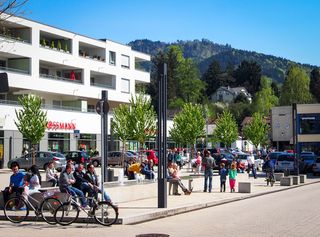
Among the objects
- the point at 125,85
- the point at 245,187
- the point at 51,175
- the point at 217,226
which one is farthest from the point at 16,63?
the point at 217,226

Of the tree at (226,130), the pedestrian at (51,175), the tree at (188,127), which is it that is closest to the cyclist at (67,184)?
the pedestrian at (51,175)

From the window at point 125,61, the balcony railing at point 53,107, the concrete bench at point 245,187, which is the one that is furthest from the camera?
the window at point 125,61

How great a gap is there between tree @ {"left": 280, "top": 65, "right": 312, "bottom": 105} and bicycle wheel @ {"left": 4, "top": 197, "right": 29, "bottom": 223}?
102 metres

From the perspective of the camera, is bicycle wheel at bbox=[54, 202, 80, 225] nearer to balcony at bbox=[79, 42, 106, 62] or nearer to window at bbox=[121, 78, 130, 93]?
balcony at bbox=[79, 42, 106, 62]

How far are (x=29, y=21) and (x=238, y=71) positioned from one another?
131 metres

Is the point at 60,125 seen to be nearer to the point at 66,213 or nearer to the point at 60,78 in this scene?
the point at 60,78

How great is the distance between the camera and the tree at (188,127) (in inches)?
2630

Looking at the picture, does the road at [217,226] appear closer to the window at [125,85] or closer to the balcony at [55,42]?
the balcony at [55,42]

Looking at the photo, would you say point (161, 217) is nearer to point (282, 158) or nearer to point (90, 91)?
point (282, 158)

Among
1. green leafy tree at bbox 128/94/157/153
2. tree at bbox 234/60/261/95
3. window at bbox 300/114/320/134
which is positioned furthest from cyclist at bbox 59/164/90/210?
tree at bbox 234/60/261/95

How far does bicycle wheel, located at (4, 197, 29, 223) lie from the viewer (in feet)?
49.8

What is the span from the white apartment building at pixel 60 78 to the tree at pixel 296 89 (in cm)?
5411

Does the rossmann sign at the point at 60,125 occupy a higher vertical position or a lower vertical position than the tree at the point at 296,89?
lower

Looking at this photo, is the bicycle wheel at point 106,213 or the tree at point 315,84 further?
the tree at point 315,84
